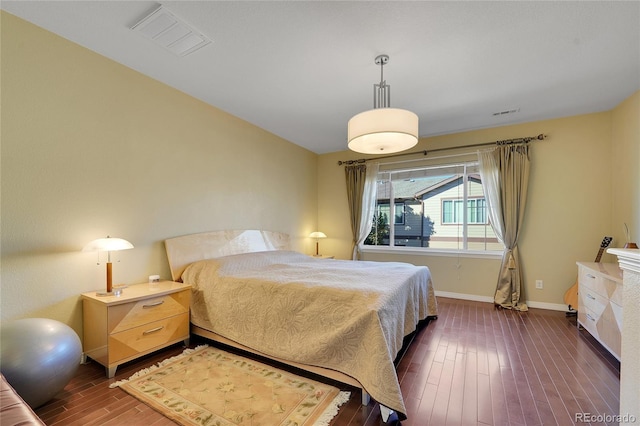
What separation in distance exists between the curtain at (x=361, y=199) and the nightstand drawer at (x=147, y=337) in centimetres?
316

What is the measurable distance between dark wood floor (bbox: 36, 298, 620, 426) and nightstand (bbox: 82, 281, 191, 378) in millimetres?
139

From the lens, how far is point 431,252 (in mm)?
4500

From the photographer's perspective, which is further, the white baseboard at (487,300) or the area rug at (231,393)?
the white baseboard at (487,300)

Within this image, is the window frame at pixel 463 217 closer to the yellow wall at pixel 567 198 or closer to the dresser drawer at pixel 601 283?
the yellow wall at pixel 567 198

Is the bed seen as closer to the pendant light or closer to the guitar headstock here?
the pendant light

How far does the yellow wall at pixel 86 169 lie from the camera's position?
1.96 m

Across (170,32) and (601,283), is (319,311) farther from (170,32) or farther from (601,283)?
(601,283)

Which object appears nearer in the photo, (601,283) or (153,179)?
(601,283)

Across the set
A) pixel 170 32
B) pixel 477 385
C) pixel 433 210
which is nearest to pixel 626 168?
pixel 433 210

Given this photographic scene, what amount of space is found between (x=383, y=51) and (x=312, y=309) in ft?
7.12

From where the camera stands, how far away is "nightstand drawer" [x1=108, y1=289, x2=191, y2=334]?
2080mm

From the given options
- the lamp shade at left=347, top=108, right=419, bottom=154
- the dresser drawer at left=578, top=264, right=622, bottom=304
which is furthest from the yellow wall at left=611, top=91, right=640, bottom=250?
the lamp shade at left=347, top=108, right=419, bottom=154

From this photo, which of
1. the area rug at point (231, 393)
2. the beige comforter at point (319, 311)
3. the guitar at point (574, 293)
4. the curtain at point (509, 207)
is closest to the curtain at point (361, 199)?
the curtain at point (509, 207)

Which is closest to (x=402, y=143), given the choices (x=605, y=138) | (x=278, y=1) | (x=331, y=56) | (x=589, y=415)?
(x=331, y=56)
